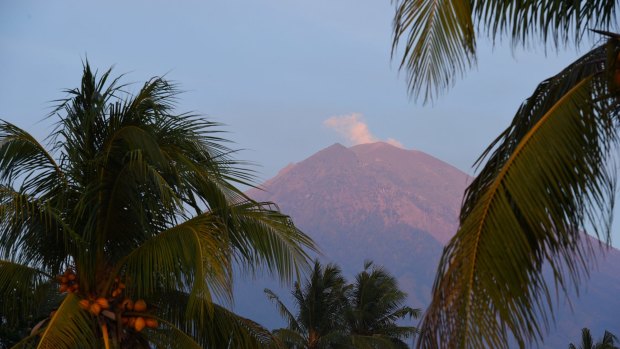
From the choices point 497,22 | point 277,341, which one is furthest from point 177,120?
point 497,22

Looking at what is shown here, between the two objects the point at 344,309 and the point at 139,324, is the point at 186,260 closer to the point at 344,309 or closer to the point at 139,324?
the point at 139,324

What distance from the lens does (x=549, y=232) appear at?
499cm

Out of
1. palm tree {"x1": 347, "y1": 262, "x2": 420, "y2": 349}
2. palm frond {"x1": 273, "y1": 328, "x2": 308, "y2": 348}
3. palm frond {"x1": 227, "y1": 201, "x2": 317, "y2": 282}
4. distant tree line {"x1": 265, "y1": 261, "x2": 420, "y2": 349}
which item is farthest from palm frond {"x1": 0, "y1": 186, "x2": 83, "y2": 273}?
palm tree {"x1": 347, "y1": 262, "x2": 420, "y2": 349}

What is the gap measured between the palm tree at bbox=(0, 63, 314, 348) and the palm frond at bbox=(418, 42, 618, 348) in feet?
19.4

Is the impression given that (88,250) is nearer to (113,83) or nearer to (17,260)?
(17,260)

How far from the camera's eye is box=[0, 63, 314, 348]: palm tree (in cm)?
1083

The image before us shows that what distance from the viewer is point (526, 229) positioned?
517 centimetres

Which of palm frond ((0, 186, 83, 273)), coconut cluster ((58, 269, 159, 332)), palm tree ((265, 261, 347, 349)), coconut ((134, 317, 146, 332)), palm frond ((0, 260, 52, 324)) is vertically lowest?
coconut ((134, 317, 146, 332))

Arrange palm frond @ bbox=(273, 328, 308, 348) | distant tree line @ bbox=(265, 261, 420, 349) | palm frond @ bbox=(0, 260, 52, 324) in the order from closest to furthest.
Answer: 1. palm frond @ bbox=(0, 260, 52, 324)
2. palm frond @ bbox=(273, 328, 308, 348)
3. distant tree line @ bbox=(265, 261, 420, 349)

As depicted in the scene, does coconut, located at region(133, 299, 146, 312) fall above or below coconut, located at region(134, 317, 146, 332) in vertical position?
above

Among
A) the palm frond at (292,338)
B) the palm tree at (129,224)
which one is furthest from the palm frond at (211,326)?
the palm frond at (292,338)

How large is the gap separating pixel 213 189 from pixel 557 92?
20.7 ft

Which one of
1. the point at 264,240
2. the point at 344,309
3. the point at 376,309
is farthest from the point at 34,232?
the point at 376,309

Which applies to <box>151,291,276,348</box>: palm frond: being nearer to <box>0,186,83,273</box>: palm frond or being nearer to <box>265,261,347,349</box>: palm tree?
<box>0,186,83,273</box>: palm frond
